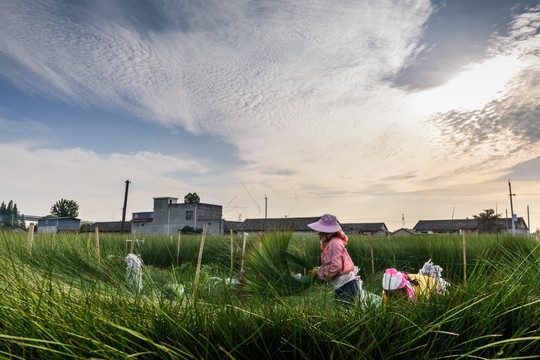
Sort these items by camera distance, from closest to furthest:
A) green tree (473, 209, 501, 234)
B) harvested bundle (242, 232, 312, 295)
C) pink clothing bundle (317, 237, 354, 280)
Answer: pink clothing bundle (317, 237, 354, 280)
harvested bundle (242, 232, 312, 295)
green tree (473, 209, 501, 234)

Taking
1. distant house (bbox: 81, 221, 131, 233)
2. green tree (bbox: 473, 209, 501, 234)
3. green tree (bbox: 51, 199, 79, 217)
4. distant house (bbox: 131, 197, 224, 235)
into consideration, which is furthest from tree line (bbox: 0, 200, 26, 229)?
green tree (bbox: 473, 209, 501, 234)

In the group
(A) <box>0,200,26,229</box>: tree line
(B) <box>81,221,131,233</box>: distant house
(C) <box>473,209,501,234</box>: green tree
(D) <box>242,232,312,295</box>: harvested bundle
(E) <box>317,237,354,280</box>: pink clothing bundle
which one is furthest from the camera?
(A) <box>0,200,26,229</box>: tree line

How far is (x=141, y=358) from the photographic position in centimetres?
156

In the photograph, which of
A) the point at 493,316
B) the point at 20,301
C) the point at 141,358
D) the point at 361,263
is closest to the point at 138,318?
the point at 141,358

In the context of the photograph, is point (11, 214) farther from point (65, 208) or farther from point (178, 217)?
point (178, 217)

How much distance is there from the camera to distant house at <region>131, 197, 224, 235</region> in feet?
132

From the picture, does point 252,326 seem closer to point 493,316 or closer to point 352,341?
point 352,341

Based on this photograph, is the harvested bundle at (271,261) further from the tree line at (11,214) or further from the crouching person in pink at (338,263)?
the tree line at (11,214)

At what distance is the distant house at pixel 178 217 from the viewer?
40.3 meters

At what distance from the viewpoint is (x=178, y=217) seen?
4153cm

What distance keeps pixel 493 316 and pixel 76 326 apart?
6.15 ft

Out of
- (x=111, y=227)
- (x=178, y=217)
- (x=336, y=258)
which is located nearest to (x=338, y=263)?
(x=336, y=258)

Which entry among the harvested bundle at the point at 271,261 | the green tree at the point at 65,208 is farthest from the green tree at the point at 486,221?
the green tree at the point at 65,208

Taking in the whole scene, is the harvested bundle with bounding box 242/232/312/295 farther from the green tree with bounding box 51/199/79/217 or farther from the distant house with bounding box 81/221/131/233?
the green tree with bounding box 51/199/79/217
